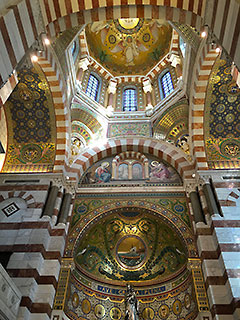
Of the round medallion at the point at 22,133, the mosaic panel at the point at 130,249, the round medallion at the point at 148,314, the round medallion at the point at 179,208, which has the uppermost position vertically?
the round medallion at the point at 22,133

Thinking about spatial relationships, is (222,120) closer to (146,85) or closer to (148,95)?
(148,95)

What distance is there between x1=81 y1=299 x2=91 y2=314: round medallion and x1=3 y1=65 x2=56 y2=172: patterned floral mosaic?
14.9 ft

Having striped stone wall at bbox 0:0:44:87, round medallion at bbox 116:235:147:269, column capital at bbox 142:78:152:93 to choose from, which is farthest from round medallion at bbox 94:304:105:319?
column capital at bbox 142:78:152:93

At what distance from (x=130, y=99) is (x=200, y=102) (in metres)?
5.01

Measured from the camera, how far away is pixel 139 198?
31.4ft

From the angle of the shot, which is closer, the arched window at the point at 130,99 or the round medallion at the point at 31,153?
the round medallion at the point at 31,153

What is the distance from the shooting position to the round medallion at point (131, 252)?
9.48m

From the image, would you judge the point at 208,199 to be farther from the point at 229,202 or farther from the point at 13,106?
the point at 13,106

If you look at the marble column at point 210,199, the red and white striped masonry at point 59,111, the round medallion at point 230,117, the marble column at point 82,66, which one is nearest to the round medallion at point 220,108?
the round medallion at point 230,117

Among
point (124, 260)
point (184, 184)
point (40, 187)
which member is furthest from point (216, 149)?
point (40, 187)

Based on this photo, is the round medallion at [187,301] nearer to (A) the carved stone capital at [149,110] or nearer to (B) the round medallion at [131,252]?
(B) the round medallion at [131,252]

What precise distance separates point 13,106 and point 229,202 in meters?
8.05

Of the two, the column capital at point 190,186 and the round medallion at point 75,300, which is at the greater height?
the column capital at point 190,186

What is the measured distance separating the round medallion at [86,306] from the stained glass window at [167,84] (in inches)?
368
